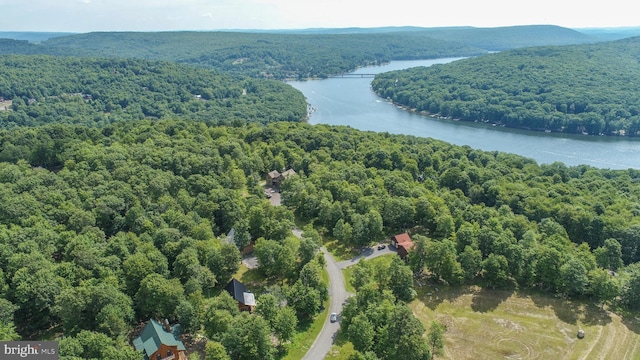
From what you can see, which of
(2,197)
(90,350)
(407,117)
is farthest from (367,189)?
(407,117)

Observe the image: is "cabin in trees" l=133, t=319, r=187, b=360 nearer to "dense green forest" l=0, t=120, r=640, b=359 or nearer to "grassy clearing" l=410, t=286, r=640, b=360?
"dense green forest" l=0, t=120, r=640, b=359

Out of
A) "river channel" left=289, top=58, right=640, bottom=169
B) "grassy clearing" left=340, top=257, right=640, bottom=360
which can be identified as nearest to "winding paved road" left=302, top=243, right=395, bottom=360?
"grassy clearing" left=340, top=257, right=640, bottom=360

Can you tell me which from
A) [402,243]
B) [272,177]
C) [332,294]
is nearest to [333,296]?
[332,294]

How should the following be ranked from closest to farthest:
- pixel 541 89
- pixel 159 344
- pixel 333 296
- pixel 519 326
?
pixel 159 344 → pixel 519 326 → pixel 333 296 → pixel 541 89

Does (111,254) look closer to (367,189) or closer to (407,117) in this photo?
(367,189)

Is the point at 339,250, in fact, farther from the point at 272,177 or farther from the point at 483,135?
the point at 483,135

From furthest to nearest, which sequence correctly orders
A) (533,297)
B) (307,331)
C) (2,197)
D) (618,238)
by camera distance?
1. (618,238)
2. (2,197)
3. (533,297)
4. (307,331)
